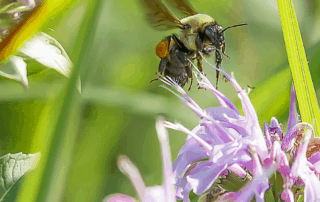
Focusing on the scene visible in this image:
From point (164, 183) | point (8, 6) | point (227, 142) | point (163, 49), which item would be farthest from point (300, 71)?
point (8, 6)

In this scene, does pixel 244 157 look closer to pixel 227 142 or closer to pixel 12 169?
pixel 227 142

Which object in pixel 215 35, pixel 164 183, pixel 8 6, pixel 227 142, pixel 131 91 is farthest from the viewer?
pixel 131 91

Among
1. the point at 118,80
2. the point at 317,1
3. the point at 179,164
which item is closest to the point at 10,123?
the point at 118,80

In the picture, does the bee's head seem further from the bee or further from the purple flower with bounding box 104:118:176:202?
the purple flower with bounding box 104:118:176:202

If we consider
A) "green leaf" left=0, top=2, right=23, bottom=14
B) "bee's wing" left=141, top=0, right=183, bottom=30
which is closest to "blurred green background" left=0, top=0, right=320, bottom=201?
"green leaf" left=0, top=2, right=23, bottom=14

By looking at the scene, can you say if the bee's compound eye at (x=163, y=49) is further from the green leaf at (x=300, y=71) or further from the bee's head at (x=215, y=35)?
the green leaf at (x=300, y=71)

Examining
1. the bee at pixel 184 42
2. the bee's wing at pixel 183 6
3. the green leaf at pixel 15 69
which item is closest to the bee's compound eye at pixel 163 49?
the bee at pixel 184 42
